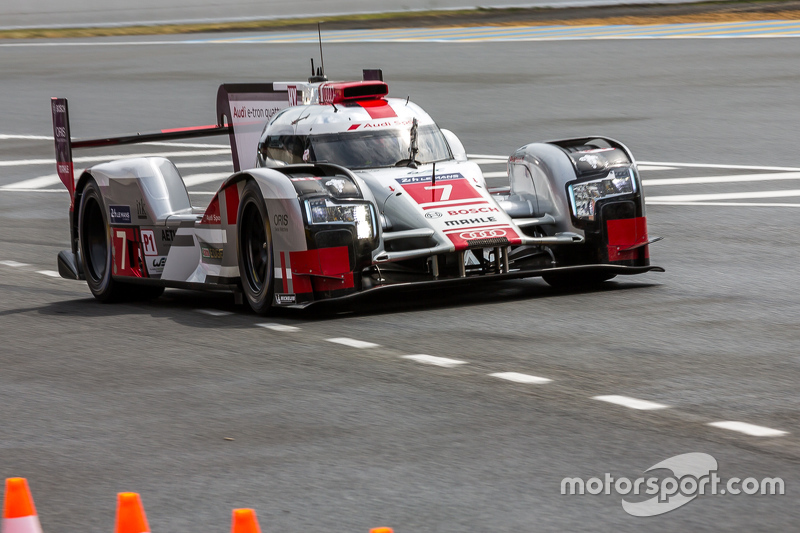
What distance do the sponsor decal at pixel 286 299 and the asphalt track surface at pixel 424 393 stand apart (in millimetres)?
149

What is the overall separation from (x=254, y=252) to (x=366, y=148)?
49.4 inches

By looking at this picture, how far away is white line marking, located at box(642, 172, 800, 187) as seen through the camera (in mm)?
16219

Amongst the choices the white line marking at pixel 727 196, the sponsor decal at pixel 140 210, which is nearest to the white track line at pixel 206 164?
the white line marking at pixel 727 196

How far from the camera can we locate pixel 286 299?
9.22 metres

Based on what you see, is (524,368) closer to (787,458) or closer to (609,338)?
(609,338)

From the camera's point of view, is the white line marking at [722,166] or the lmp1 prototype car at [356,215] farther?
the white line marking at [722,166]

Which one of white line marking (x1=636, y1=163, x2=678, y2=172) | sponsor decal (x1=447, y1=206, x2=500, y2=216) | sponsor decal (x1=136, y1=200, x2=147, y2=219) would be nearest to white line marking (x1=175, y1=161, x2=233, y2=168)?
white line marking (x1=636, y1=163, x2=678, y2=172)

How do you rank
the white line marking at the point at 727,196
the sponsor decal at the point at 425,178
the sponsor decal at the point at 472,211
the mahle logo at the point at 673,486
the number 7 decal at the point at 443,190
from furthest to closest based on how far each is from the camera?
the white line marking at the point at 727,196 → the sponsor decal at the point at 425,178 → the number 7 decal at the point at 443,190 → the sponsor decal at the point at 472,211 → the mahle logo at the point at 673,486

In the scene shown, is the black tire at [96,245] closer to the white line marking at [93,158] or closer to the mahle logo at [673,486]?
the mahle logo at [673,486]

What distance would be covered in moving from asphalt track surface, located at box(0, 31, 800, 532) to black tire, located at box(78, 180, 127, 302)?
0.27 metres

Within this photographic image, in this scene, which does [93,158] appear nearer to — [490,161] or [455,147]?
[490,161]

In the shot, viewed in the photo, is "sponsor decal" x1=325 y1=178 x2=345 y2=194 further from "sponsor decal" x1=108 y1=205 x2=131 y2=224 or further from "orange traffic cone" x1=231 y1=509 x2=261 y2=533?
"orange traffic cone" x1=231 y1=509 x2=261 y2=533

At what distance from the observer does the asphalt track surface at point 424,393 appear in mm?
5133

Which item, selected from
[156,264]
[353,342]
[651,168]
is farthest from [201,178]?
[353,342]
